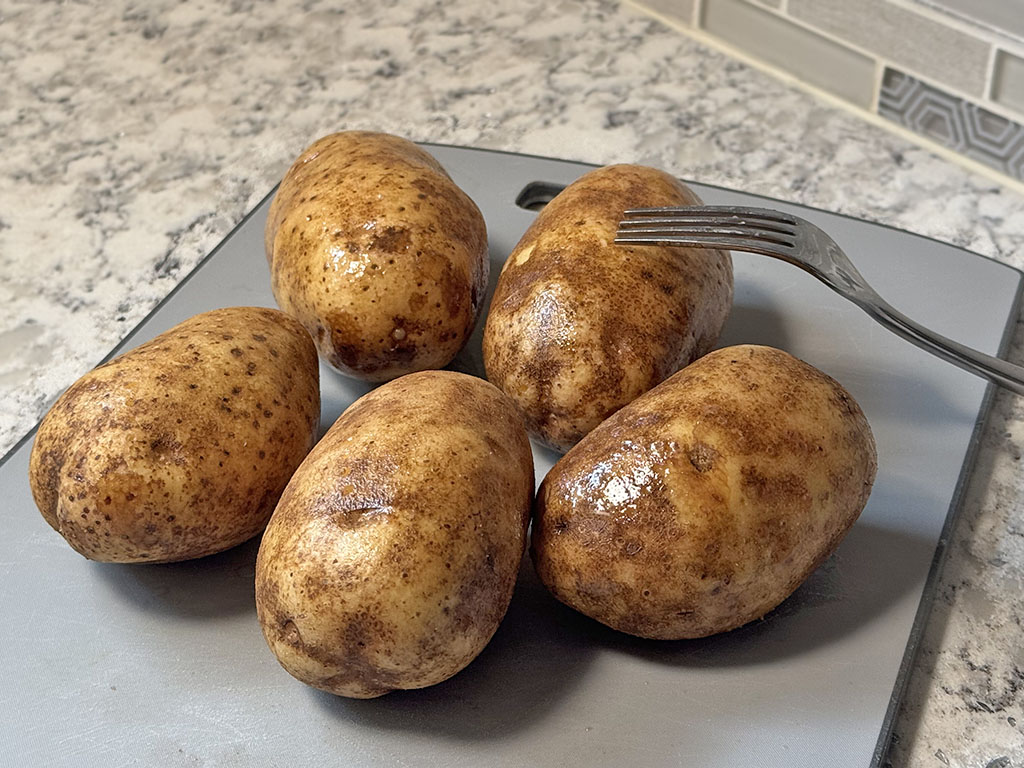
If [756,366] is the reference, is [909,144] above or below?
below

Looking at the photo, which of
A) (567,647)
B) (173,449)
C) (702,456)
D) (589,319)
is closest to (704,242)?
(589,319)

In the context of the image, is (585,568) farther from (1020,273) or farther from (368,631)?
(1020,273)

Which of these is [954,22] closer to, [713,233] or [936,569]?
[713,233]

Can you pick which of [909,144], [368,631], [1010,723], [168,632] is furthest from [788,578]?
[909,144]

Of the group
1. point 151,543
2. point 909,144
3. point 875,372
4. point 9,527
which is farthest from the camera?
point 909,144

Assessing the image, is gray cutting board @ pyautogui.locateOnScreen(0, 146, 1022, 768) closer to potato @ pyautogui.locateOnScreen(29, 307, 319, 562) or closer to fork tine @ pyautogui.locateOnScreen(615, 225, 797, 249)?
potato @ pyautogui.locateOnScreen(29, 307, 319, 562)

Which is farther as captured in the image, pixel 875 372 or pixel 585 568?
pixel 875 372

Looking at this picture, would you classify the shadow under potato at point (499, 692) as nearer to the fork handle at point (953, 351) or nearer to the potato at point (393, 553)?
the potato at point (393, 553)
